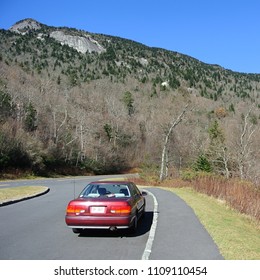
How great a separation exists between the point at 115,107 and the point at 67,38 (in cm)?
8852

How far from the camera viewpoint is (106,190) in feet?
34.0

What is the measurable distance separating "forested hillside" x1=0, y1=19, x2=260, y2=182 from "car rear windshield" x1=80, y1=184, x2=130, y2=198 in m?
21.0

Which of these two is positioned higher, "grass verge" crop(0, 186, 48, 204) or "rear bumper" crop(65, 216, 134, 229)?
"rear bumper" crop(65, 216, 134, 229)

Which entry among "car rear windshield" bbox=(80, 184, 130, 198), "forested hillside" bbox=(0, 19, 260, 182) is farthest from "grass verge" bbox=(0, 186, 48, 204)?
"forested hillside" bbox=(0, 19, 260, 182)

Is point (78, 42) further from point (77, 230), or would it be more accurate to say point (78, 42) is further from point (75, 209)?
point (75, 209)

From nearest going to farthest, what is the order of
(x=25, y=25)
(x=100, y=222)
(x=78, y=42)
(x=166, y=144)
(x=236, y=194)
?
(x=100, y=222) → (x=236, y=194) → (x=166, y=144) → (x=78, y=42) → (x=25, y=25)

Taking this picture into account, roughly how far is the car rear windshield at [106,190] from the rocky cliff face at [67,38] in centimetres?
16921

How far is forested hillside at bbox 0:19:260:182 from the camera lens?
46747 millimetres

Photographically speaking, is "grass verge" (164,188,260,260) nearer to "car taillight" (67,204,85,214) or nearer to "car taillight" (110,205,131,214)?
"car taillight" (110,205,131,214)

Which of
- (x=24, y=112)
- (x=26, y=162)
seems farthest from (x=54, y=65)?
(x=26, y=162)

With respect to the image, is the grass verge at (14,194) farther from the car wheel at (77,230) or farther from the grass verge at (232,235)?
the grass verge at (232,235)

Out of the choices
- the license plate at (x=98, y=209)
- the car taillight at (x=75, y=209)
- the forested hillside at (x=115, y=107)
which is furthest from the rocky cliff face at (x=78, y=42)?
the license plate at (x=98, y=209)

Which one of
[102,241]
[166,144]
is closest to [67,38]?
[166,144]

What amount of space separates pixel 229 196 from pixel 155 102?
10862cm
